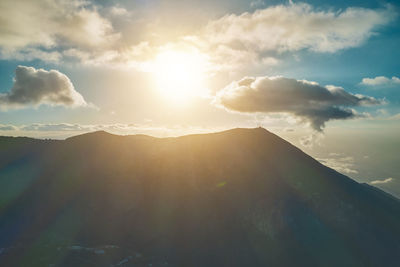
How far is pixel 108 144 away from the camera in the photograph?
137250 millimetres

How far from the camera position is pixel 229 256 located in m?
98.3

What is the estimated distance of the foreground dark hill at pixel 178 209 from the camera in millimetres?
89125

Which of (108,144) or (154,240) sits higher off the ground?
(108,144)

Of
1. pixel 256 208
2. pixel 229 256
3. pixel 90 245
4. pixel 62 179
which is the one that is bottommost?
pixel 229 256

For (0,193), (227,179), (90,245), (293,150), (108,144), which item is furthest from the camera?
(293,150)

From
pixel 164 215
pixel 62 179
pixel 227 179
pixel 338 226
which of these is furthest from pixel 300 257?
pixel 62 179

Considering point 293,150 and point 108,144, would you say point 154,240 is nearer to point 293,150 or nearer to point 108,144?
point 108,144

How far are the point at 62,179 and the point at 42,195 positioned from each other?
11.8m

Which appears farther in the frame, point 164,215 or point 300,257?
point 164,215

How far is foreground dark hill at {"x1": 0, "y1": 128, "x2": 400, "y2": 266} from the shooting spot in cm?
8912

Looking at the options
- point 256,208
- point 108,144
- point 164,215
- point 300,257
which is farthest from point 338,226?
point 108,144

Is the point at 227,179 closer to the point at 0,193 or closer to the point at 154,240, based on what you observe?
the point at 154,240

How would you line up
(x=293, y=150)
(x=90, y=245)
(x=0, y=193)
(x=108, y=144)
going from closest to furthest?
(x=90, y=245)
(x=0, y=193)
(x=108, y=144)
(x=293, y=150)

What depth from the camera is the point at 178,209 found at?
11250cm
